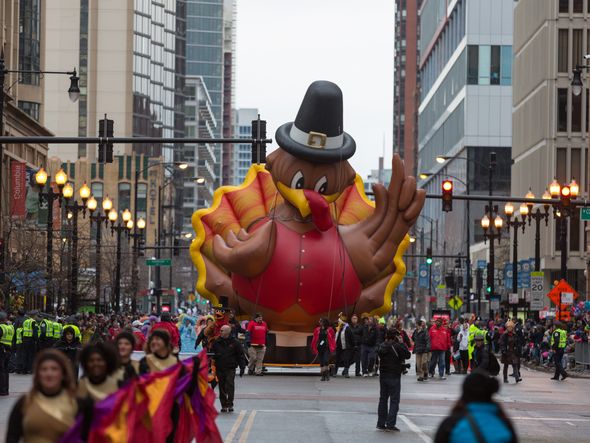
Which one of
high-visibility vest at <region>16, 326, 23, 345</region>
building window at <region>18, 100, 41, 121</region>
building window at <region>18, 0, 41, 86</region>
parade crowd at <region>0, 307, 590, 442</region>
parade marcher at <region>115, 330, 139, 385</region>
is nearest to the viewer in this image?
parade crowd at <region>0, 307, 590, 442</region>

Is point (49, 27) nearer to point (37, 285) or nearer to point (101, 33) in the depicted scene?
point (101, 33)

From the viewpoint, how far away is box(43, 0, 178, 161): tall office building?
488 ft

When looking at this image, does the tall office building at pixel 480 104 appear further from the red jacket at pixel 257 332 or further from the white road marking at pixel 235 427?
the white road marking at pixel 235 427

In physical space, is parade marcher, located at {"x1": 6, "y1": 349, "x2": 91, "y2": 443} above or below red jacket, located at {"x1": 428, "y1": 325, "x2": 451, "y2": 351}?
above

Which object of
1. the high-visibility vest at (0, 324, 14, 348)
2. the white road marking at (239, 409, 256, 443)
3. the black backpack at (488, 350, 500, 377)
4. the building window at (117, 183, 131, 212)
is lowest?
the white road marking at (239, 409, 256, 443)

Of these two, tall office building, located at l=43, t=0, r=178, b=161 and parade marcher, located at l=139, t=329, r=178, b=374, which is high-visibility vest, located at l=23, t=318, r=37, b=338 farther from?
tall office building, located at l=43, t=0, r=178, b=161

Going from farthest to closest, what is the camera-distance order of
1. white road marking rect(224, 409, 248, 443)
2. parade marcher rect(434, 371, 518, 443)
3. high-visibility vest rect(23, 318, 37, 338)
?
high-visibility vest rect(23, 318, 37, 338) < white road marking rect(224, 409, 248, 443) < parade marcher rect(434, 371, 518, 443)

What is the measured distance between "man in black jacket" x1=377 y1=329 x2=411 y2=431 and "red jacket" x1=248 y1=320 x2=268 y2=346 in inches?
525

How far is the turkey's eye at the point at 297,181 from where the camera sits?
3625 cm

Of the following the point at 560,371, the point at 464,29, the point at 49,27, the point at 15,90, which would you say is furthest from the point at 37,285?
the point at 49,27

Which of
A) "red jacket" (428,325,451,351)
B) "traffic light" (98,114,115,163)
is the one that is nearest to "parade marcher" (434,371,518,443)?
"traffic light" (98,114,115,163)

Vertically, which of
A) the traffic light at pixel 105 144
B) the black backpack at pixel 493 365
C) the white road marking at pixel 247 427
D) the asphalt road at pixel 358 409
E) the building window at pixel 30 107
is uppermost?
the building window at pixel 30 107

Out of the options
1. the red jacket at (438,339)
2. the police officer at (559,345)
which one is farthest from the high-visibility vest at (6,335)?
the police officer at (559,345)

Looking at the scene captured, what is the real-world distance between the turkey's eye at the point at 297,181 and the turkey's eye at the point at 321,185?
0.37 m
